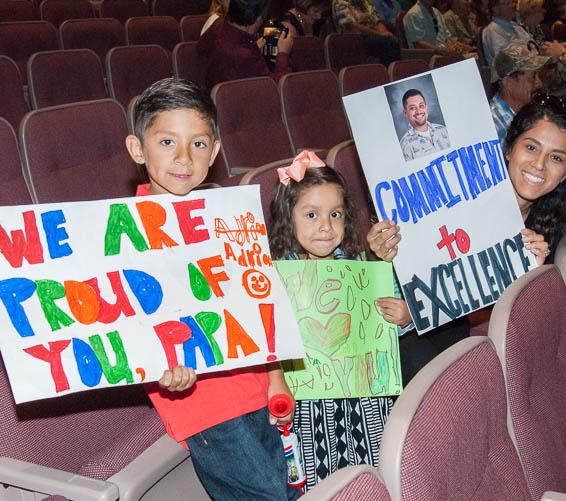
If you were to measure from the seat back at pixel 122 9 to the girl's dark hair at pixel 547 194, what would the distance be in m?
3.86

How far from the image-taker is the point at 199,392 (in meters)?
1.37

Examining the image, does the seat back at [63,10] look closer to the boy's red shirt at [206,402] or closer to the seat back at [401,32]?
the seat back at [401,32]

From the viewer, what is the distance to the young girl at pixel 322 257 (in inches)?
63.6

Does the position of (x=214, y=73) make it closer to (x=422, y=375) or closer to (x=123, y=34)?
(x=123, y=34)

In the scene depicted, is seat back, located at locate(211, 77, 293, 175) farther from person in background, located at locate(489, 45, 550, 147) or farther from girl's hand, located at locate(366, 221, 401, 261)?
girl's hand, located at locate(366, 221, 401, 261)

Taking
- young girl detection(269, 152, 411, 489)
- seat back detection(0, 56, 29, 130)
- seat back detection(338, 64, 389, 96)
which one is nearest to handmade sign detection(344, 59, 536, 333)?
young girl detection(269, 152, 411, 489)

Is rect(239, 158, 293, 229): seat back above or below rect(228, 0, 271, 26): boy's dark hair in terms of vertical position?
below

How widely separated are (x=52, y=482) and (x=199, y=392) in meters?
0.32

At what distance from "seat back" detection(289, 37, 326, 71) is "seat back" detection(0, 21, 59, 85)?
5.06 ft

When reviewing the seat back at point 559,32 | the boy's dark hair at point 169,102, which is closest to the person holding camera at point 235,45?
the boy's dark hair at point 169,102

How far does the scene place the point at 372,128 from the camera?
156 cm

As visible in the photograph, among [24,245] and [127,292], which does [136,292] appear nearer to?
[127,292]

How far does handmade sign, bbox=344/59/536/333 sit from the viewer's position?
157cm

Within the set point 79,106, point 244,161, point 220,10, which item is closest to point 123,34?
point 220,10
